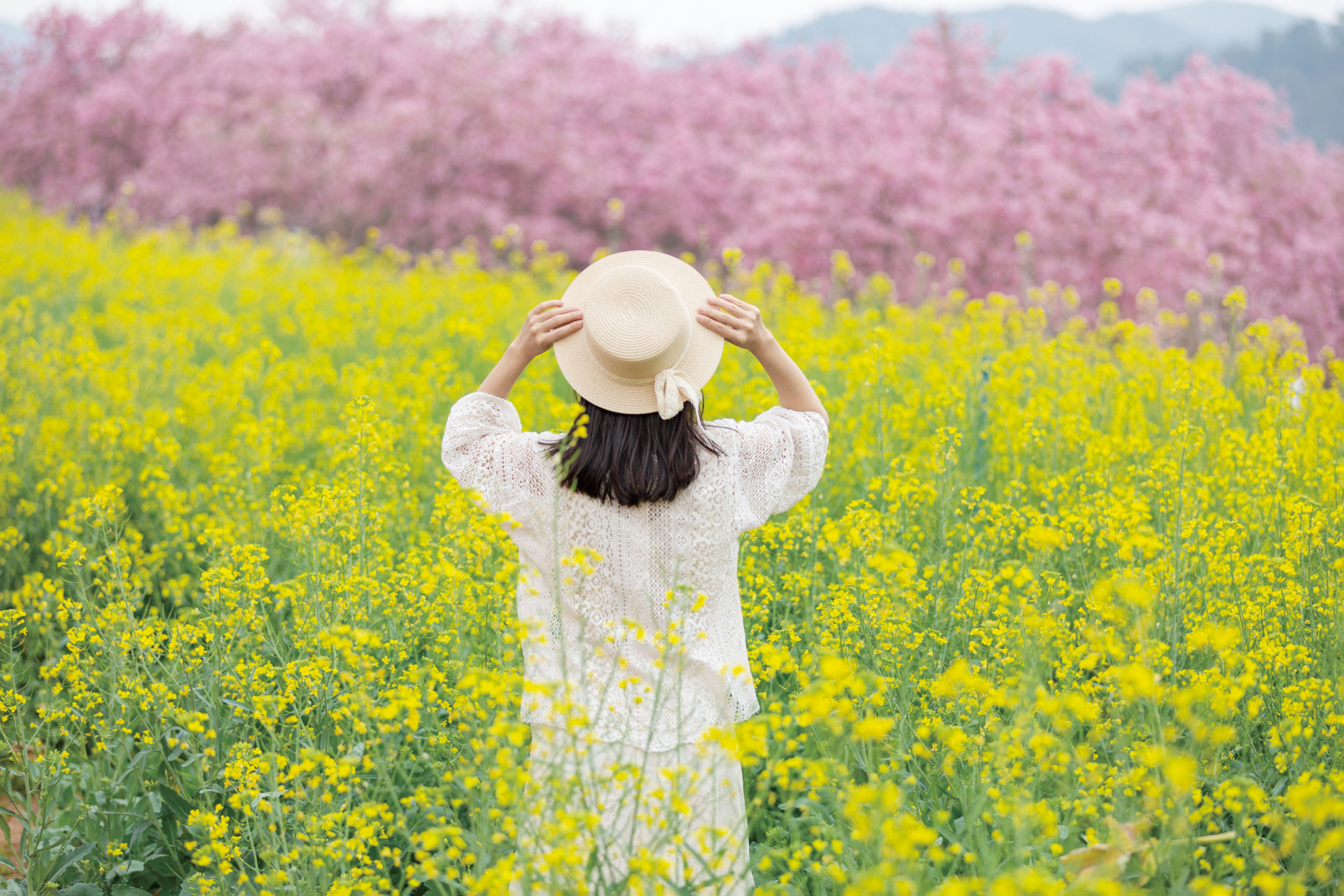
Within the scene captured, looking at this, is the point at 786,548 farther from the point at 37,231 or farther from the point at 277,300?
the point at 37,231

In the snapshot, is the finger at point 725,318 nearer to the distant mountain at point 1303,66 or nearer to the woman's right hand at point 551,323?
the woman's right hand at point 551,323

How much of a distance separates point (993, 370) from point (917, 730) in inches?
105

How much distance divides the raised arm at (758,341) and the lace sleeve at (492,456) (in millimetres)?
499

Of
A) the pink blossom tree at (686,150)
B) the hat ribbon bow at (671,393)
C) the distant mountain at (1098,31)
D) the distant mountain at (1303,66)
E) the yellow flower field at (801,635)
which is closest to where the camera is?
the yellow flower field at (801,635)

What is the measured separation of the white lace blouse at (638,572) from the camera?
209 cm

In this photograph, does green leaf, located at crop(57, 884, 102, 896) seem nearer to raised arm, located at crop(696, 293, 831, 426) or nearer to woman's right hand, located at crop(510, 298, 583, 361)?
woman's right hand, located at crop(510, 298, 583, 361)

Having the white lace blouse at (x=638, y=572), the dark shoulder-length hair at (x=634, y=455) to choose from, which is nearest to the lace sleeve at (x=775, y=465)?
the white lace blouse at (x=638, y=572)

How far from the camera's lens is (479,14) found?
19609 millimetres

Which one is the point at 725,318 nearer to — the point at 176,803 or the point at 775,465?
the point at 775,465

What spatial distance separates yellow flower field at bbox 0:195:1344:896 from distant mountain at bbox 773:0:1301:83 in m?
12.7

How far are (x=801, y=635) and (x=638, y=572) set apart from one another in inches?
42.1

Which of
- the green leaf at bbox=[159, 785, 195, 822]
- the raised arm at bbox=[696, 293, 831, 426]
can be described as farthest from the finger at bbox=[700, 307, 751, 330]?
the green leaf at bbox=[159, 785, 195, 822]

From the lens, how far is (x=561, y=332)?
2.16 meters

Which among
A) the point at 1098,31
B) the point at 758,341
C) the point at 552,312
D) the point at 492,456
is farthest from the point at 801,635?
the point at 1098,31
